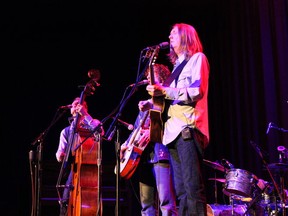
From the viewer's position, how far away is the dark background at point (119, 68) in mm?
6910

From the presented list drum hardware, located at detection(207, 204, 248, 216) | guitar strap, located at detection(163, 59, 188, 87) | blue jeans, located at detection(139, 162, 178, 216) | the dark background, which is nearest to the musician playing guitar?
blue jeans, located at detection(139, 162, 178, 216)

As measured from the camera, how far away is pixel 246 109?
7.34 meters

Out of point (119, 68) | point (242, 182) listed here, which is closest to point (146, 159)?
point (242, 182)

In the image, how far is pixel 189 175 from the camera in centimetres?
279

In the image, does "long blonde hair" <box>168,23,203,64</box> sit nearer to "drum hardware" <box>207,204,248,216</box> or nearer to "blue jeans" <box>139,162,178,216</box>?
"blue jeans" <box>139,162,178,216</box>

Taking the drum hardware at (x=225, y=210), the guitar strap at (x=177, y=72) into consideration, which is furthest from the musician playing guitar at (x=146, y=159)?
the drum hardware at (x=225, y=210)

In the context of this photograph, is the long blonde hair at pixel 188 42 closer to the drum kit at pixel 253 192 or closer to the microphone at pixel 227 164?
the drum kit at pixel 253 192

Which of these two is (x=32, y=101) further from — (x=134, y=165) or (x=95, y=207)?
(x=134, y=165)

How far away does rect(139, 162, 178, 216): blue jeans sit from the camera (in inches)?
147

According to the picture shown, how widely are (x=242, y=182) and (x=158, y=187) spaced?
2.19 metres

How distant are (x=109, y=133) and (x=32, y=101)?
381 cm

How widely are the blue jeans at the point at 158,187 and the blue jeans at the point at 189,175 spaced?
0.79m

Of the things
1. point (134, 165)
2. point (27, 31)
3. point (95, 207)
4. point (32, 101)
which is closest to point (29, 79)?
point (32, 101)

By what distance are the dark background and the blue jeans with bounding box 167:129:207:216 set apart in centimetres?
408
